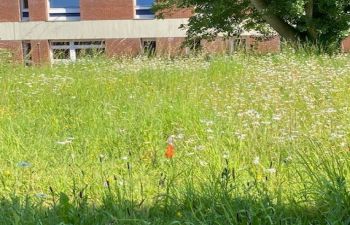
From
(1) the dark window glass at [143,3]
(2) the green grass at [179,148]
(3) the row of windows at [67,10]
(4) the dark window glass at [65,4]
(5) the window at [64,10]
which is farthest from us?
(4) the dark window glass at [65,4]

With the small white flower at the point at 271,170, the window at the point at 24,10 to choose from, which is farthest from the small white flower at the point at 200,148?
the window at the point at 24,10

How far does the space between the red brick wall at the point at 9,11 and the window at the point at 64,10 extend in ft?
7.78

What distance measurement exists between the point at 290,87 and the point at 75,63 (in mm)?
5344

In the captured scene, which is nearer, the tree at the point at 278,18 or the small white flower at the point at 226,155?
the small white flower at the point at 226,155

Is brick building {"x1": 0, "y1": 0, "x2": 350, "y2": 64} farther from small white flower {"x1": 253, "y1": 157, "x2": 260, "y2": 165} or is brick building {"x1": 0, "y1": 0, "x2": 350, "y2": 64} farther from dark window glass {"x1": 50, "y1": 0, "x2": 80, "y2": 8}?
small white flower {"x1": 253, "y1": 157, "x2": 260, "y2": 165}

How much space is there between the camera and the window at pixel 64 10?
93.2ft

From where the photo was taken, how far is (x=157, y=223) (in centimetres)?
248

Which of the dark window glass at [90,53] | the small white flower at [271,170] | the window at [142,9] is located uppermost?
the window at [142,9]

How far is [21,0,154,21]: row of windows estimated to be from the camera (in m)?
28.0

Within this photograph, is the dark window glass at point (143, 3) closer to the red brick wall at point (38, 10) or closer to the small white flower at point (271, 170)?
the red brick wall at point (38, 10)

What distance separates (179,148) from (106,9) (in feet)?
84.1

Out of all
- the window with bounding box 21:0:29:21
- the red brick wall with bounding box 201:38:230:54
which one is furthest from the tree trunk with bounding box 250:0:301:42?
the window with bounding box 21:0:29:21

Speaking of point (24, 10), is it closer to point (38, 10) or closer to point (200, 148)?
point (38, 10)

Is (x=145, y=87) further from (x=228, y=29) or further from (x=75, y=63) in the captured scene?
(x=228, y=29)
